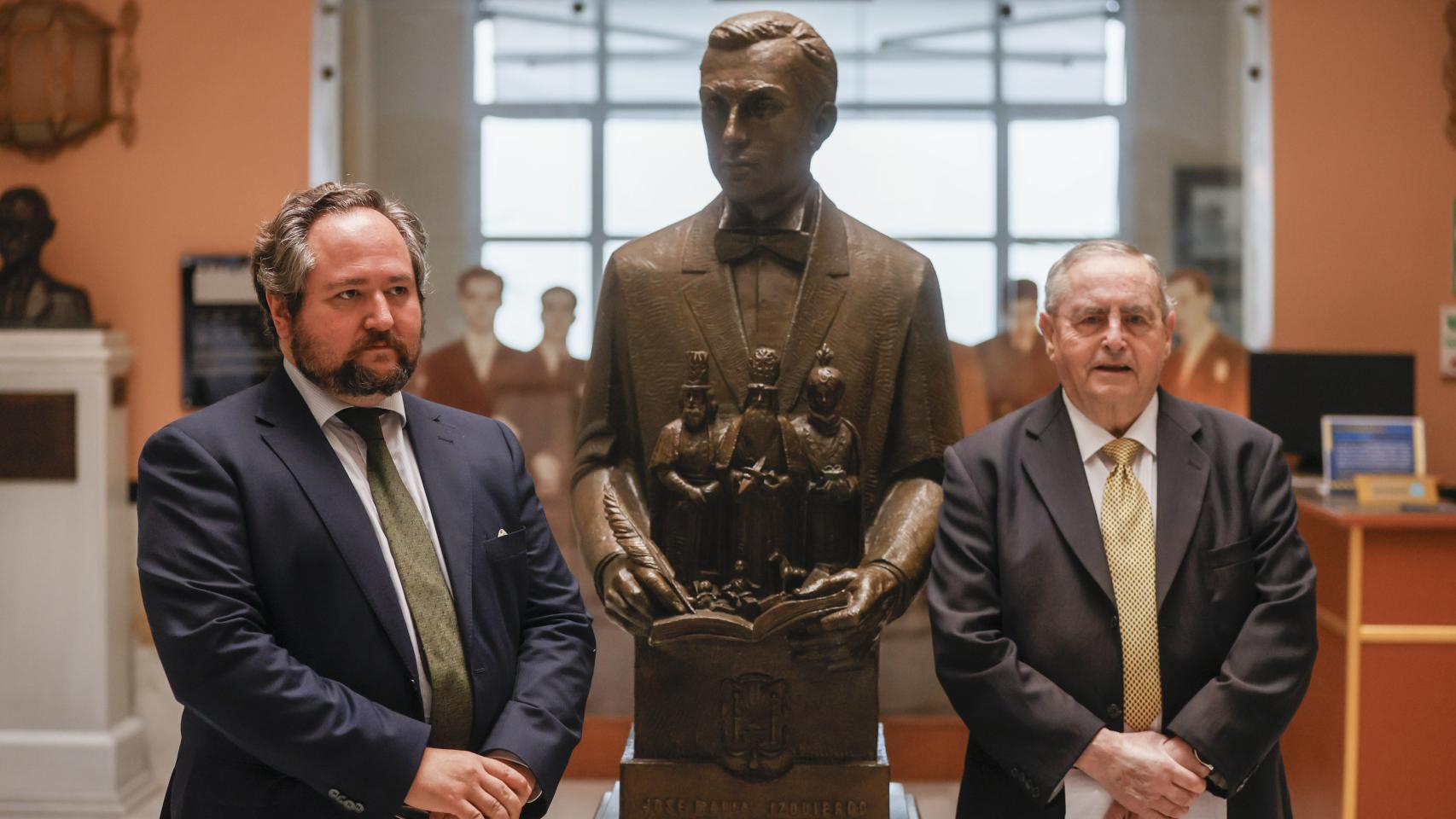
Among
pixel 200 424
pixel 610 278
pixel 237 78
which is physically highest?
pixel 237 78

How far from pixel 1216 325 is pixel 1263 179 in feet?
2.24

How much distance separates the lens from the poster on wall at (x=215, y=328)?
240 inches

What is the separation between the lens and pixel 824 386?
2.80 m

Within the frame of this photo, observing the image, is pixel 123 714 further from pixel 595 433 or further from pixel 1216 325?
pixel 1216 325

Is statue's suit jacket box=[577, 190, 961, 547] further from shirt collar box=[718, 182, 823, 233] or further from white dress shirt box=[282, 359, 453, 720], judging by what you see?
white dress shirt box=[282, 359, 453, 720]

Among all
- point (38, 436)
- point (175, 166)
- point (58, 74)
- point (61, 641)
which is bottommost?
point (61, 641)

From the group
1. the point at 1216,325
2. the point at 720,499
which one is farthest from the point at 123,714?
the point at 1216,325

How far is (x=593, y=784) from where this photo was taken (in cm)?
589

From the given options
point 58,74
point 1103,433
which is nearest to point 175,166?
point 58,74

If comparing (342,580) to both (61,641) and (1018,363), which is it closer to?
(61,641)

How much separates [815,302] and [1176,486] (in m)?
0.87

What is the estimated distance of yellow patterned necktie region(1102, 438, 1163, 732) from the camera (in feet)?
8.41

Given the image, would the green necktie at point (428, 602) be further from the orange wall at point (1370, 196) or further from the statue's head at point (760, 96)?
the orange wall at point (1370, 196)

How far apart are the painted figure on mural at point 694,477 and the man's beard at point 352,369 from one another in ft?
2.35
